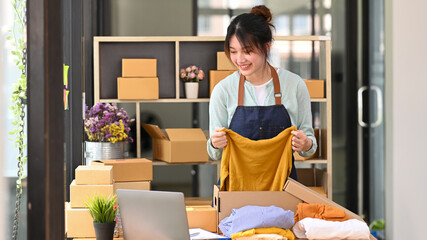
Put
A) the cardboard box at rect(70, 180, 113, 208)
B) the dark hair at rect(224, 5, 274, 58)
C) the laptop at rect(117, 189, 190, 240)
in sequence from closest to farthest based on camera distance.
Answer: the laptop at rect(117, 189, 190, 240), the cardboard box at rect(70, 180, 113, 208), the dark hair at rect(224, 5, 274, 58)

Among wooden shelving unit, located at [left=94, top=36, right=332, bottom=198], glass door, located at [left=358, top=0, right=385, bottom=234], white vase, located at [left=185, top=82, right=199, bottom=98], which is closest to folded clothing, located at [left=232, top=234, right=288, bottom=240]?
wooden shelving unit, located at [left=94, top=36, right=332, bottom=198]

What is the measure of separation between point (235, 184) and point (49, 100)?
108cm

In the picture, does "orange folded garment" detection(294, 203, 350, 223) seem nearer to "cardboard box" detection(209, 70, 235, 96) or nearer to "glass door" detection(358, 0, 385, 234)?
"cardboard box" detection(209, 70, 235, 96)

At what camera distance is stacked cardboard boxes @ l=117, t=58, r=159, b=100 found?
423cm

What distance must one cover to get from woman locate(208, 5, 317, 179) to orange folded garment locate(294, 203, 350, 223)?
70 centimetres

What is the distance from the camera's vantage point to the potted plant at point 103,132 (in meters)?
3.87

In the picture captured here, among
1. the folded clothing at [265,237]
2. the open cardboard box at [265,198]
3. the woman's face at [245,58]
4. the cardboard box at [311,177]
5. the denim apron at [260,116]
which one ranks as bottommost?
the cardboard box at [311,177]

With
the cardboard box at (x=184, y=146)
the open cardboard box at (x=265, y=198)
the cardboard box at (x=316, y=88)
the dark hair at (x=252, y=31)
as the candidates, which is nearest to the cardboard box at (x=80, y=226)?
the open cardboard box at (x=265, y=198)

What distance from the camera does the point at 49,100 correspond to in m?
1.88

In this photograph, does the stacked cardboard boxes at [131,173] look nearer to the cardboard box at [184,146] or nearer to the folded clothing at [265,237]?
the cardboard box at [184,146]

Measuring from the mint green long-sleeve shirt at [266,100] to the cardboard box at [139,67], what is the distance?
129 centimetres
